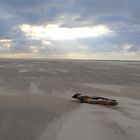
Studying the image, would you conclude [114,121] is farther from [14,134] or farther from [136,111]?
[14,134]

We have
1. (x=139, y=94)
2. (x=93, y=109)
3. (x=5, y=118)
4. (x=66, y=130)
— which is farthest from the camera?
(x=139, y=94)

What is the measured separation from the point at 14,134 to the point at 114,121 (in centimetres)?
290

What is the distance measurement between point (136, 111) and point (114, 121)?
1986 mm

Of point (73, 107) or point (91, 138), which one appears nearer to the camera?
point (91, 138)

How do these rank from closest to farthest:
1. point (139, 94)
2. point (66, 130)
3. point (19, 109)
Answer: point (66, 130) → point (19, 109) → point (139, 94)

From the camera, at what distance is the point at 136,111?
401 inches

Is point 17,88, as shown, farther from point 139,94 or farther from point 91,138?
point 91,138

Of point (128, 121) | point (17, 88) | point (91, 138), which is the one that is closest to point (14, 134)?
point (91, 138)

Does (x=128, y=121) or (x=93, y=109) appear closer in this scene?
(x=128, y=121)

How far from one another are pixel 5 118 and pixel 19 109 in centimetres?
117

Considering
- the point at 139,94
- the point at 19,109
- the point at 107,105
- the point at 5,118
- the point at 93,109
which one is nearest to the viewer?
the point at 5,118

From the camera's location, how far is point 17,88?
49.9 feet

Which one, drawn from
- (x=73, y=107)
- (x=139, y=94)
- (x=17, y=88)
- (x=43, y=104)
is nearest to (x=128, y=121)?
(x=73, y=107)

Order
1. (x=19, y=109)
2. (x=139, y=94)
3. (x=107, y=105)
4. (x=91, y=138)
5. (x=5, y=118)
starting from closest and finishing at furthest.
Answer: (x=91, y=138), (x=5, y=118), (x=19, y=109), (x=107, y=105), (x=139, y=94)
